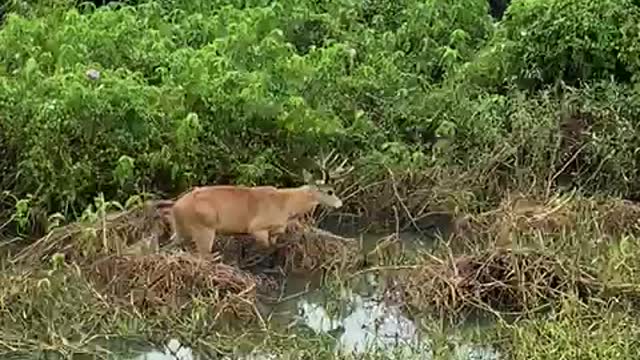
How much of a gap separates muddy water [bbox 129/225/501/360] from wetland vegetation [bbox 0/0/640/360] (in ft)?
0.06

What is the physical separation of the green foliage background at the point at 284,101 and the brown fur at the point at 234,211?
79 cm

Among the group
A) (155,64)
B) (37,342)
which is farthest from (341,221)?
(37,342)

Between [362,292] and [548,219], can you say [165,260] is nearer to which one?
[362,292]

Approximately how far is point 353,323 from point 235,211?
41.9 inches

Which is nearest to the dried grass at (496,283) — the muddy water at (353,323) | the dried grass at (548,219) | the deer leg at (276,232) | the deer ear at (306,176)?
the muddy water at (353,323)

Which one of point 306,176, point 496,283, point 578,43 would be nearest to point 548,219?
point 496,283

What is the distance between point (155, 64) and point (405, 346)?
3.85 m

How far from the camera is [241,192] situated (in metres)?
8.77

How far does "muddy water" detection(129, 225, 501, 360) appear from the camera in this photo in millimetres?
7609

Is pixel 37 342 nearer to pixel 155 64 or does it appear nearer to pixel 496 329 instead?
pixel 496 329

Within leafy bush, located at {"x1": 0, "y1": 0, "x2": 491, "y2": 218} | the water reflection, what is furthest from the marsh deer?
leafy bush, located at {"x1": 0, "y1": 0, "x2": 491, "y2": 218}

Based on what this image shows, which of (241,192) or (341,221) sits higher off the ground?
(241,192)

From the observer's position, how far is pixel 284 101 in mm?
10156

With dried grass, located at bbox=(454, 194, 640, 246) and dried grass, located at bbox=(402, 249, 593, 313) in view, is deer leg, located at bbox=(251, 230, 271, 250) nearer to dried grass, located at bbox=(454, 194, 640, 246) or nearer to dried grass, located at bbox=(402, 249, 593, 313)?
dried grass, located at bbox=(402, 249, 593, 313)
